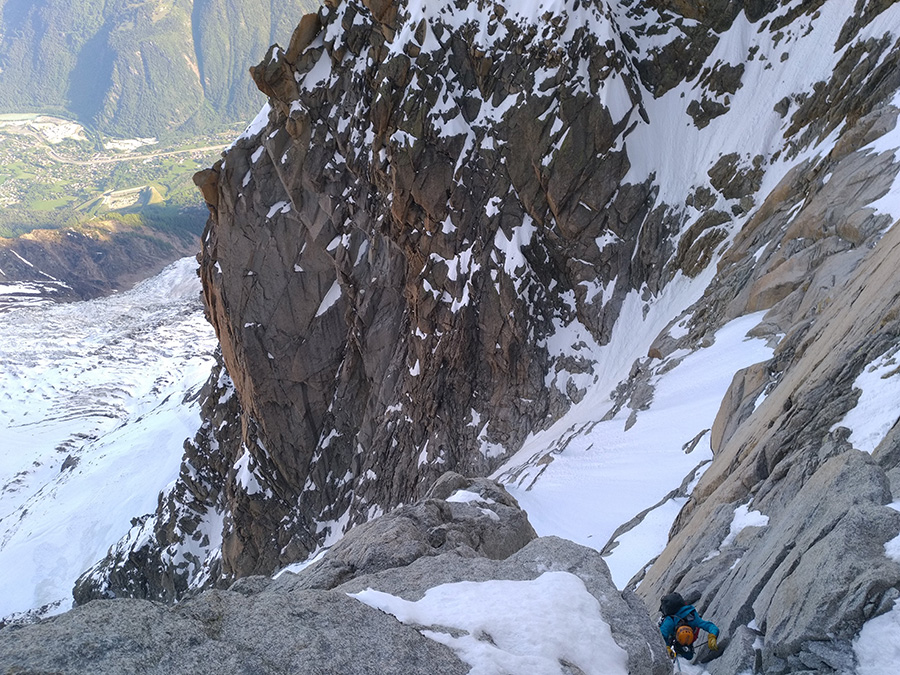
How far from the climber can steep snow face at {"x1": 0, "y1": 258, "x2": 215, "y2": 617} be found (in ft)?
241

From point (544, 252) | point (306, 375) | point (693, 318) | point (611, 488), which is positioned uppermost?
point (544, 252)

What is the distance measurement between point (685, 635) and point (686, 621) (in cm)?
15

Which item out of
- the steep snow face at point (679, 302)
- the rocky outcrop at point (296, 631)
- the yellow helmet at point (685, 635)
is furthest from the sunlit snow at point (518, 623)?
the steep snow face at point (679, 302)

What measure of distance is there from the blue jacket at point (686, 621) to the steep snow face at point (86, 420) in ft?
241

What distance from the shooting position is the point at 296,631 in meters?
5.56

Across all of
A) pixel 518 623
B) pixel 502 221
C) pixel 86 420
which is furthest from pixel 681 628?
pixel 86 420

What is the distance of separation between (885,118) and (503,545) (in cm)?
2278

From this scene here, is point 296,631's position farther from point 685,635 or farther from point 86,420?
point 86,420

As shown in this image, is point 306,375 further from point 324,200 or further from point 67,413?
point 67,413

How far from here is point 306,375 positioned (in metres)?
46.1

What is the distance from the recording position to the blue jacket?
692 cm

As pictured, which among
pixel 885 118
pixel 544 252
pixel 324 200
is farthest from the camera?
pixel 324 200

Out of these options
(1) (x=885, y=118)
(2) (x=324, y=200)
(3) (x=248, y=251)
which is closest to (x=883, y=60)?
(1) (x=885, y=118)

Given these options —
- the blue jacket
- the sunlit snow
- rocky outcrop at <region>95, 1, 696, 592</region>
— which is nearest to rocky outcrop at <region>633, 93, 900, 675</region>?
the blue jacket
